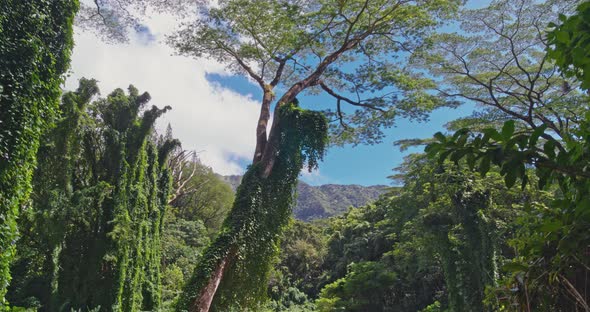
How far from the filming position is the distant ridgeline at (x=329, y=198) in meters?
84.6

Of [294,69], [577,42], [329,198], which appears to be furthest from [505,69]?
[329,198]

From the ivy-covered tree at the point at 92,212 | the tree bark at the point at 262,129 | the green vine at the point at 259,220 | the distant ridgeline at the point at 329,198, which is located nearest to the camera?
the green vine at the point at 259,220

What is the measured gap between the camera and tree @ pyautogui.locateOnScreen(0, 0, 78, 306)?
475 cm

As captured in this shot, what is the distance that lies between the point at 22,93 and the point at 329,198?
90.9 m

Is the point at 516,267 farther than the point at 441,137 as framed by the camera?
Yes

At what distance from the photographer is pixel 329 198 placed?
94250 mm

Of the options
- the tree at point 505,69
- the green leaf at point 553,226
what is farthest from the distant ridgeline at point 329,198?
the green leaf at point 553,226

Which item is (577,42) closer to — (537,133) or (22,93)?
(537,133)

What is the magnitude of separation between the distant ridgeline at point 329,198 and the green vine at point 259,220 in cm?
7454

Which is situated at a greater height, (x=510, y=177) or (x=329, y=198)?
(x=329, y=198)

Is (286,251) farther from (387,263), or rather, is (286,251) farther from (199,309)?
(199,309)

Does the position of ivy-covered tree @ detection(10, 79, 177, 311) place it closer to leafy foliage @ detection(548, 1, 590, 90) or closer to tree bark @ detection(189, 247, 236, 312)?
tree bark @ detection(189, 247, 236, 312)

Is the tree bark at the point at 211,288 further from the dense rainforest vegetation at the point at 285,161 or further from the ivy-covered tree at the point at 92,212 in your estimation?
the ivy-covered tree at the point at 92,212

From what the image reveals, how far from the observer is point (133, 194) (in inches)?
501
